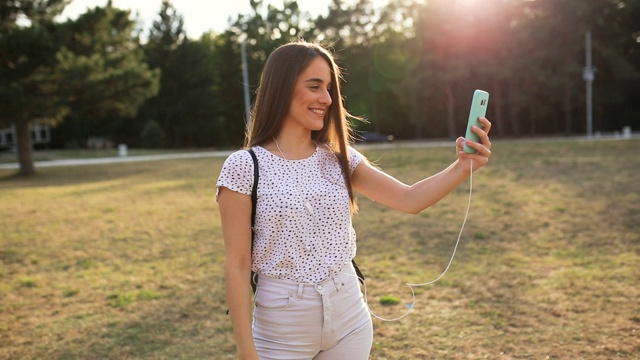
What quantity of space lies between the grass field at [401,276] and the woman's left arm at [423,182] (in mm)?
2046

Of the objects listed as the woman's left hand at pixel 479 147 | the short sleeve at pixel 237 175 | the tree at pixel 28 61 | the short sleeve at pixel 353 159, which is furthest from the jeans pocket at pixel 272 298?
the tree at pixel 28 61

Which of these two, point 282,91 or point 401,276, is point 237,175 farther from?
point 401,276

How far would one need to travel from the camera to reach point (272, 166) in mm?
1940

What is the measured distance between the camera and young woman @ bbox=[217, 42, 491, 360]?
186 centimetres

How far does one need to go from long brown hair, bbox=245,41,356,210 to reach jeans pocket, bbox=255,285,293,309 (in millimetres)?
473

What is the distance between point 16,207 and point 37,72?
914cm

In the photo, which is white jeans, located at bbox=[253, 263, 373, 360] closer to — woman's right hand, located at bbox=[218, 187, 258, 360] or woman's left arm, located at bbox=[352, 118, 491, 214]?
woman's right hand, located at bbox=[218, 187, 258, 360]

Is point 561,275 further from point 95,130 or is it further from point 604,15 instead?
point 95,130

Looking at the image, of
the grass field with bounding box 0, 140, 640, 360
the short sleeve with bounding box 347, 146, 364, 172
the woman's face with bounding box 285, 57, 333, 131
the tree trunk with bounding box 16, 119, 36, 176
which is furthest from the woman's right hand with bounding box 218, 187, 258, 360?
the tree trunk with bounding box 16, 119, 36, 176

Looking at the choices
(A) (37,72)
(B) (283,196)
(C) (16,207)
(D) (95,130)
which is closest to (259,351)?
(B) (283,196)

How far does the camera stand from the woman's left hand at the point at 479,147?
1.96 m

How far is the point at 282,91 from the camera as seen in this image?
1.96 m

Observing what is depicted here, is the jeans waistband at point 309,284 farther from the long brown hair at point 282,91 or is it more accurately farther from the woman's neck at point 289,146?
the woman's neck at point 289,146

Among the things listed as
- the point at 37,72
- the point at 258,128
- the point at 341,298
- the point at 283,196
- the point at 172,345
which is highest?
the point at 37,72
